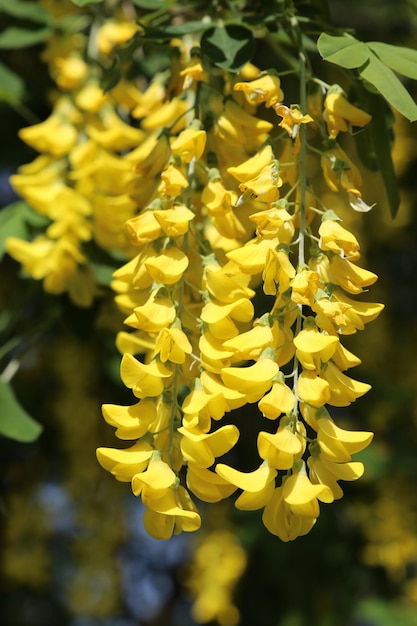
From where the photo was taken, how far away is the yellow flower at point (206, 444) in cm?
94

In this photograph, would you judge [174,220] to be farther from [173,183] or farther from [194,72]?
[194,72]

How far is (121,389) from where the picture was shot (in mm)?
2113

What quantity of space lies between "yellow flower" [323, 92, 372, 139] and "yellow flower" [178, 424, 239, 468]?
43 centimetres

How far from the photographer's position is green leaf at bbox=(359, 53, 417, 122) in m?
1.01

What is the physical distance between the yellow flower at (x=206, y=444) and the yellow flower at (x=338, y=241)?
23 cm

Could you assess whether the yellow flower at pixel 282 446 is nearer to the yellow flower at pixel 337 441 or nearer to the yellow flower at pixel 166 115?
the yellow flower at pixel 337 441

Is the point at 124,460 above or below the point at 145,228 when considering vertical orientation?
below

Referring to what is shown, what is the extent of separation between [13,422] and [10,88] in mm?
857

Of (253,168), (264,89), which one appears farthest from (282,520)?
(264,89)

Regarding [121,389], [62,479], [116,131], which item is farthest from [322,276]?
[62,479]

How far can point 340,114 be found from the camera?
1.11 metres

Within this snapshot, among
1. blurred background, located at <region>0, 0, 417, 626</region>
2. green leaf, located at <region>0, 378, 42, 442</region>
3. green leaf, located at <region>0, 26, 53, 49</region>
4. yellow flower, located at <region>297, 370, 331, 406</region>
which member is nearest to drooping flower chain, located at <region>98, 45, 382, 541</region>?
yellow flower, located at <region>297, 370, 331, 406</region>

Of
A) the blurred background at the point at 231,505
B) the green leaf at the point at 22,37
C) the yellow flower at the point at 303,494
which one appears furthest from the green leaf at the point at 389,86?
the blurred background at the point at 231,505

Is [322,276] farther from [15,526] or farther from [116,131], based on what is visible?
[15,526]
